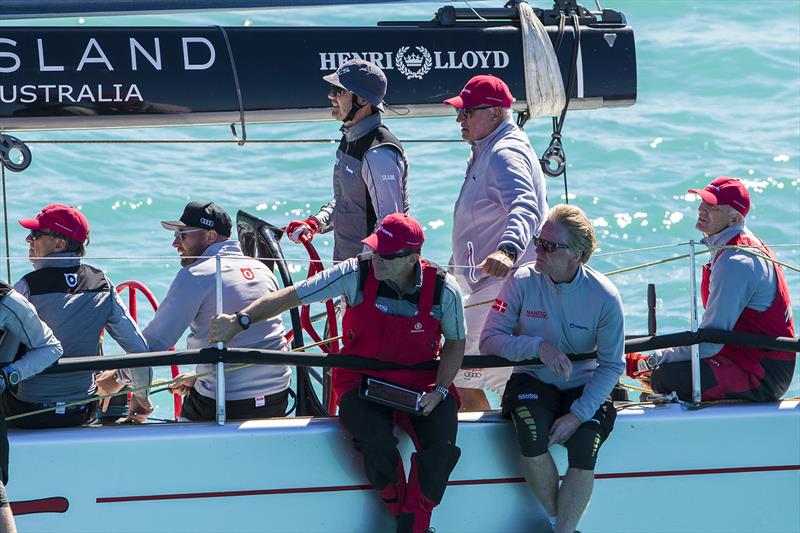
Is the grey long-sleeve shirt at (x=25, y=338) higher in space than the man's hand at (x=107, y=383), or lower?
higher

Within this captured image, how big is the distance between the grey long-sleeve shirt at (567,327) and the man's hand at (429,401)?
0.97 feet

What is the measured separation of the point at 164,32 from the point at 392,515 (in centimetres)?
202

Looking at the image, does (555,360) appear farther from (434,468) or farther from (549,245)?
(434,468)

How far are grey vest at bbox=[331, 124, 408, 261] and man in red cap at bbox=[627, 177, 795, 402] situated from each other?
1185mm

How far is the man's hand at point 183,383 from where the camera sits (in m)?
4.57

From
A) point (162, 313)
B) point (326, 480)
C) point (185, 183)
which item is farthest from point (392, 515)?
point (185, 183)

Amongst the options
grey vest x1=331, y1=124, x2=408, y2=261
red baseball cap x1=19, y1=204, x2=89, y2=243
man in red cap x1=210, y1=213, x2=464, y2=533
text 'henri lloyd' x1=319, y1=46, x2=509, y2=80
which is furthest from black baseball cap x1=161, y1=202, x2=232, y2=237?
text 'henri lloyd' x1=319, y1=46, x2=509, y2=80

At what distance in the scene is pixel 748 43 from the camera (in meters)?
14.0

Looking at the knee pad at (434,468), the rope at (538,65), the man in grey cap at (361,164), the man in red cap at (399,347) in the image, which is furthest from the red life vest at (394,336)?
the rope at (538,65)

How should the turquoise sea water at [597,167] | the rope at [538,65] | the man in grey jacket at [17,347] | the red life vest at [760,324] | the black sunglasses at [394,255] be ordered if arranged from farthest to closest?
the turquoise sea water at [597,167] < the rope at [538,65] < the red life vest at [760,324] < the black sunglasses at [394,255] < the man in grey jacket at [17,347]

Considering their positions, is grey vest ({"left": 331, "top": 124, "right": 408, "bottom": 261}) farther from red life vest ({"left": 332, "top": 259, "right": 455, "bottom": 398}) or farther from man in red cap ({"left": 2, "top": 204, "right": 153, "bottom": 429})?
man in red cap ({"left": 2, "top": 204, "right": 153, "bottom": 429})

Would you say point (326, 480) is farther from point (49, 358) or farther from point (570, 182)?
point (570, 182)

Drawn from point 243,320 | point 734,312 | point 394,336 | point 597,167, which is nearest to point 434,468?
point 394,336

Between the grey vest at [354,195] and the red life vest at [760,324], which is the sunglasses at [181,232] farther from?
the red life vest at [760,324]
